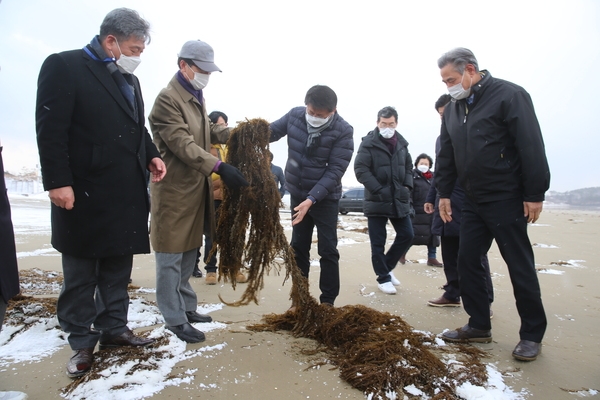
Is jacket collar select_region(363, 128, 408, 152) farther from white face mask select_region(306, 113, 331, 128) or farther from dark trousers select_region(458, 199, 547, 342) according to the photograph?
dark trousers select_region(458, 199, 547, 342)

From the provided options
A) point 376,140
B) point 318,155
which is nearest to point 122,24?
point 318,155

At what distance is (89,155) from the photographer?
247 centimetres

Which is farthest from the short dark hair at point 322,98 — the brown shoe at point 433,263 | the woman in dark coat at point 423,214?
the brown shoe at point 433,263

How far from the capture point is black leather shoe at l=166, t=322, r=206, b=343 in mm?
2820

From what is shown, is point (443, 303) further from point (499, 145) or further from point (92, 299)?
point (92, 299)

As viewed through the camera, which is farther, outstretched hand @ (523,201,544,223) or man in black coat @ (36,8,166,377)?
outstretched hand @ (523,201,544,223)

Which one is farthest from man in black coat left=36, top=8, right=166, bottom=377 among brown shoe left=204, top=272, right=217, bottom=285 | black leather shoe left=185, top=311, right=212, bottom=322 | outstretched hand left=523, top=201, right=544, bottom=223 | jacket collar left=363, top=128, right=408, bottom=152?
jacket collar left=363, top=128, right=408, bottom=152

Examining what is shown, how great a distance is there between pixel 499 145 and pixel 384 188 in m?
2.07

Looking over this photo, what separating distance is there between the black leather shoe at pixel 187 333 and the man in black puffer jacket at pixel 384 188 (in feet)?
8.69

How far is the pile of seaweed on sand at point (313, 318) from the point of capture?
2.41 meters

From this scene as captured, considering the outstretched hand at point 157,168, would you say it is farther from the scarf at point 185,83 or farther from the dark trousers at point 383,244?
the dark trousers at point 383,244

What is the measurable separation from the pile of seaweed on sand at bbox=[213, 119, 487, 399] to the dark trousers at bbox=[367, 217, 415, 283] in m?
1.75

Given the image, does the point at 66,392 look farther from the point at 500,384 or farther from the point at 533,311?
the point at 533,311

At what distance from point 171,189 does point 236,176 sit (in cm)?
53
